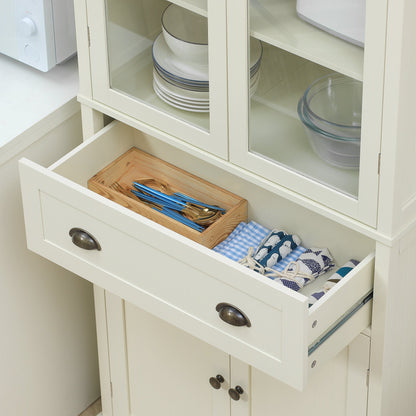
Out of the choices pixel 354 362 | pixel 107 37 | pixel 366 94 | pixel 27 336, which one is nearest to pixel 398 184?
pixel 366 94

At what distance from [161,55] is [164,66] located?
0.02 m

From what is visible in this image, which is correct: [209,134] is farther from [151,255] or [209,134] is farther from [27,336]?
[27,336]

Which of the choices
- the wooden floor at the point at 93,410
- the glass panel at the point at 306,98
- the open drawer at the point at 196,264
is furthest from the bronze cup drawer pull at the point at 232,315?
the wooden floor at the point at 93,410

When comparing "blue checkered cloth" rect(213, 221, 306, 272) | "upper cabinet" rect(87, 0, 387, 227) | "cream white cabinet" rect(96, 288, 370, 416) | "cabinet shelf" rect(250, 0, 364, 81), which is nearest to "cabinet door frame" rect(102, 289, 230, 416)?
"cream white cabinet" rect(96, 288, 370, 416)

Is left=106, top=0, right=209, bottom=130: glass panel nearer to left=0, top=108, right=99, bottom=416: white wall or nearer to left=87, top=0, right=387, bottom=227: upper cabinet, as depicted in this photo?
→ left=87, top=0, right=387, bottom=227: upper cabinet

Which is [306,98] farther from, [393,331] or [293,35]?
[393,331]

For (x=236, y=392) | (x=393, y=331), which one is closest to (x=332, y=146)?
(x=393, y=331)

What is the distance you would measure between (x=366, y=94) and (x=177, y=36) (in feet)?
1.37

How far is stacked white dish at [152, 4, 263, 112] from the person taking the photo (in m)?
1.76

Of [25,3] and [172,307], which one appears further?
[25,3]

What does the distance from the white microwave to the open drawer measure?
0.68ft

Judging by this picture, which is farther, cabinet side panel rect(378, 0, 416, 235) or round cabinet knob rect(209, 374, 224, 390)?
round cabinet knob rect(209, 374, 224, 390)

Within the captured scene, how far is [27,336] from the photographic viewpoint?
2322 mm

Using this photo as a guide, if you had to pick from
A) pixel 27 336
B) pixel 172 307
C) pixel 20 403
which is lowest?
pixel 20 403
